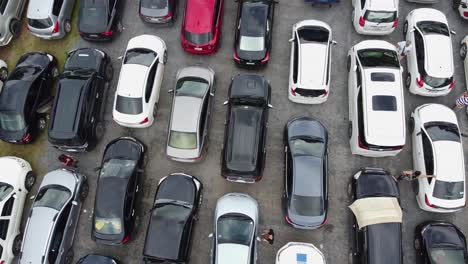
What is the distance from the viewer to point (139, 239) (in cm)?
1284

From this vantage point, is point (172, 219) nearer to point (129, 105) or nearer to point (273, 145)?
point (129, 105)

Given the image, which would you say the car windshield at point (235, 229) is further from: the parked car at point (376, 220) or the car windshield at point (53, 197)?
the car windshield at point (53, 197)

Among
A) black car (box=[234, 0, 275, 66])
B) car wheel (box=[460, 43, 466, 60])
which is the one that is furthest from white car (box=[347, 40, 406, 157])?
black car (box=[234, 0, 275, 66])

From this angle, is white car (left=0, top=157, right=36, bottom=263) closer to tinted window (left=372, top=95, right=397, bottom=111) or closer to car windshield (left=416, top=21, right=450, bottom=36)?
tinted window (left=372, top=95, right=397, bottom=111)

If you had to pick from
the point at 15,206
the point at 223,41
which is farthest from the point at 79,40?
the point at 15,206

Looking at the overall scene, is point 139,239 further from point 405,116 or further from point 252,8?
point 405,116

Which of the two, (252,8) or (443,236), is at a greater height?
(252,8)

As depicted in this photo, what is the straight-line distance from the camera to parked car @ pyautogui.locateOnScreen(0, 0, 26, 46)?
587 inches

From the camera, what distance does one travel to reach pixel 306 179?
12.0 metres

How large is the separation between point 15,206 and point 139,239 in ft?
13.6

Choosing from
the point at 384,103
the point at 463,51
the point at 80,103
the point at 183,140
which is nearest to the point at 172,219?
the point at 183,140

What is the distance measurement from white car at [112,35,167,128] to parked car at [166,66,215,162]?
37.9 inches

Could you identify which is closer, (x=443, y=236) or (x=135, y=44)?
(x=443, y=236)

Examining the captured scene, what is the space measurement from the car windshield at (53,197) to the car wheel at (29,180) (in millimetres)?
1086
